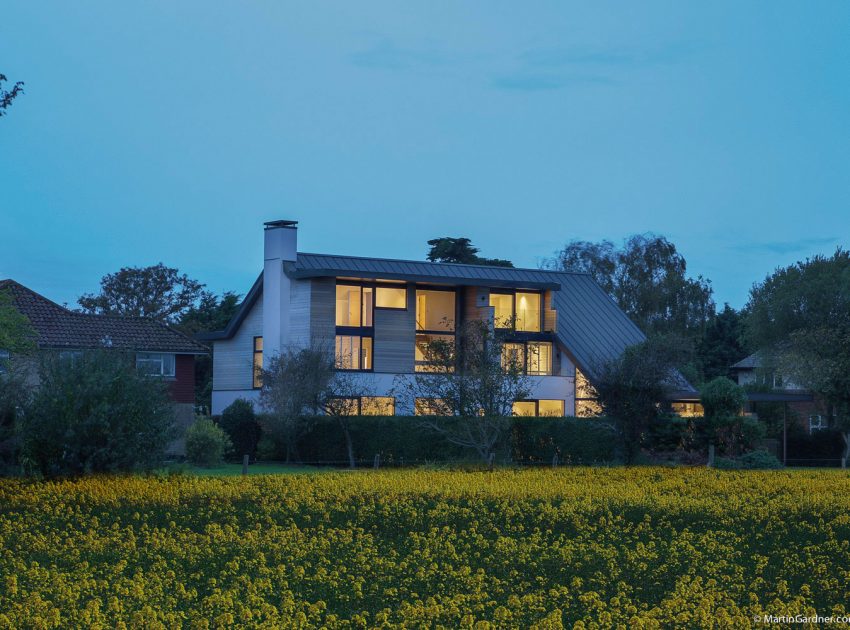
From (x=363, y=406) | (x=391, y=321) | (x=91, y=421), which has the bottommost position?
(x=91, y=421)

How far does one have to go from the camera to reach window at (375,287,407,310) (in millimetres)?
52312

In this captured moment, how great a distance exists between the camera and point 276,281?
5216cm

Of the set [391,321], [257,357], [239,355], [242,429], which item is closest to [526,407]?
[391,321]

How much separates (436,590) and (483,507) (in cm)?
828

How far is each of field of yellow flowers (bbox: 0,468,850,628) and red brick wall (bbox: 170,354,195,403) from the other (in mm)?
23896

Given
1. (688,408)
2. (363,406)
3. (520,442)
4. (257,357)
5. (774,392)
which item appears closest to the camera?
(520,442)

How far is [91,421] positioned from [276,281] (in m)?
26.7

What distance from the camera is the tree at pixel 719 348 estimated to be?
8225 centimetres

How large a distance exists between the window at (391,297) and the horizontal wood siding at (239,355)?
18.0 feet

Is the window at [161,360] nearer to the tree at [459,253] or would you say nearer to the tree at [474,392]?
the tree at [474,392]

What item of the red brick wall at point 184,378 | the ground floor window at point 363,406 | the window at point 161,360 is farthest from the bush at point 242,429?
the window at point 161,360

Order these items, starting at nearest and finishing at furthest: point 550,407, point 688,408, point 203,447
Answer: point 203,447 < point 550,407 < point 688,408

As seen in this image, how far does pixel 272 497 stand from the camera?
912 inches

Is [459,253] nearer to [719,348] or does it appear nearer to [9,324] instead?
[719,348]
